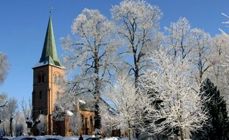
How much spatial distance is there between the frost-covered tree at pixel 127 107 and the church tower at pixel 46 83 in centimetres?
5093

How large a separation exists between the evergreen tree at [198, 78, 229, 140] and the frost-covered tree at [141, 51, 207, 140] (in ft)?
1.76

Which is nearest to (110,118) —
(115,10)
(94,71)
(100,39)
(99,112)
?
(99,112)

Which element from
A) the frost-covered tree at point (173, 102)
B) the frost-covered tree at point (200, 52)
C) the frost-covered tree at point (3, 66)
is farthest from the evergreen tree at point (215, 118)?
the frost-covered tree at point (3, 66)

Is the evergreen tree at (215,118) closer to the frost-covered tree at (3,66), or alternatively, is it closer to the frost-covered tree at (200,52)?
the frost-covered tree at (200,52)

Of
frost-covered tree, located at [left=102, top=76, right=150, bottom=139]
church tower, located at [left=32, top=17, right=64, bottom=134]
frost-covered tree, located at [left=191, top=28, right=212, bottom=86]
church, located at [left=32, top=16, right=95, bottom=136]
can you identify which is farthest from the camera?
church tower, located at [left=32, top=17, right=64, bottom=134]

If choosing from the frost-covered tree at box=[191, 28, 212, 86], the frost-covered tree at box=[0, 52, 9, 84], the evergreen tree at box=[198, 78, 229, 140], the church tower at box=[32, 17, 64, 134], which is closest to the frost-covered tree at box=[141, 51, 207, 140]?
the evergreen tree at box=[198, 78, 229, 140]

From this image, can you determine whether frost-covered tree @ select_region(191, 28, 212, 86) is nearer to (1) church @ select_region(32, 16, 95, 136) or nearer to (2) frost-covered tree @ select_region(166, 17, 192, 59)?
(2) frost-covered tree @ select_region(166, 17, 192, 59)

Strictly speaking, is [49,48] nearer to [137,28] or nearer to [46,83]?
[46,83]

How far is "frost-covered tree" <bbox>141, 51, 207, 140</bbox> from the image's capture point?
27.4 meters

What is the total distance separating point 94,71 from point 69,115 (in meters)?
44.6

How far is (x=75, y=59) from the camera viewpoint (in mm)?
41781

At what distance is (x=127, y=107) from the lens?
121 feet

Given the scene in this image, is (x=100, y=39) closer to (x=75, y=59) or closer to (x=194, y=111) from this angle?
(x=75, y=59)

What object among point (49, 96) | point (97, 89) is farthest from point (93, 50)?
point (49, 96)
